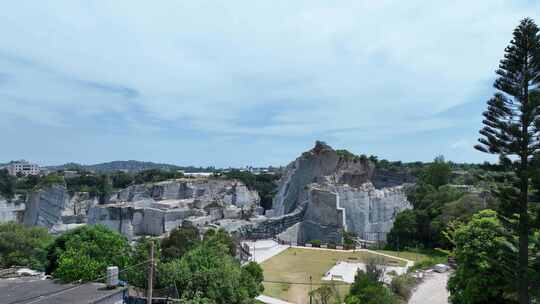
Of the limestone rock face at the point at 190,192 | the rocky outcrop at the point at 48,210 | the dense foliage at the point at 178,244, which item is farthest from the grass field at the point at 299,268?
the limestone rock face at the point at 190,192

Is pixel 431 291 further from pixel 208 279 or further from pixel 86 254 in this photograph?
pixel 86 254

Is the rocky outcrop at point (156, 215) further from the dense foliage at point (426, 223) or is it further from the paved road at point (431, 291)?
the paved road at point (431, 291)

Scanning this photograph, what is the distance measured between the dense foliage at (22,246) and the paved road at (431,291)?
1367 cm

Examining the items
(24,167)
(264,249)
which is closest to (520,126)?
(264,249)

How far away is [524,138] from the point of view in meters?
10.7

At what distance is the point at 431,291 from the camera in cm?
1584

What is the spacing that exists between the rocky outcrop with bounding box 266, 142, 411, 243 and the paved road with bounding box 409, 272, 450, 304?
34.8 ft

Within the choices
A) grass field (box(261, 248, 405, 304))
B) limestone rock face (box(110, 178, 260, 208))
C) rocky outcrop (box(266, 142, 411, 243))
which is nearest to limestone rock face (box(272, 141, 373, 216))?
rocky outcrop (box(266, 142, 411, 243))

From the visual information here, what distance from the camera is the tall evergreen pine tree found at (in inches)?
413

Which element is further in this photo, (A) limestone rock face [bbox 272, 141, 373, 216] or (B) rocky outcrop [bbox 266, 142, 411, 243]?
(A) limestone rock face [bbox 272, 141, 373, 216]

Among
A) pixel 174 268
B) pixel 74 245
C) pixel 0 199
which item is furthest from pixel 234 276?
pixel 0 199

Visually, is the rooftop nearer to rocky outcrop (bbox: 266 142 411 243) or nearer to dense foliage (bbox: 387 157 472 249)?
rocky outcrop (bbox: 266 142 411 243)

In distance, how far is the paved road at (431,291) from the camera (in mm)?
14703

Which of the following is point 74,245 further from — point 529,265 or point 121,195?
point 121,195
